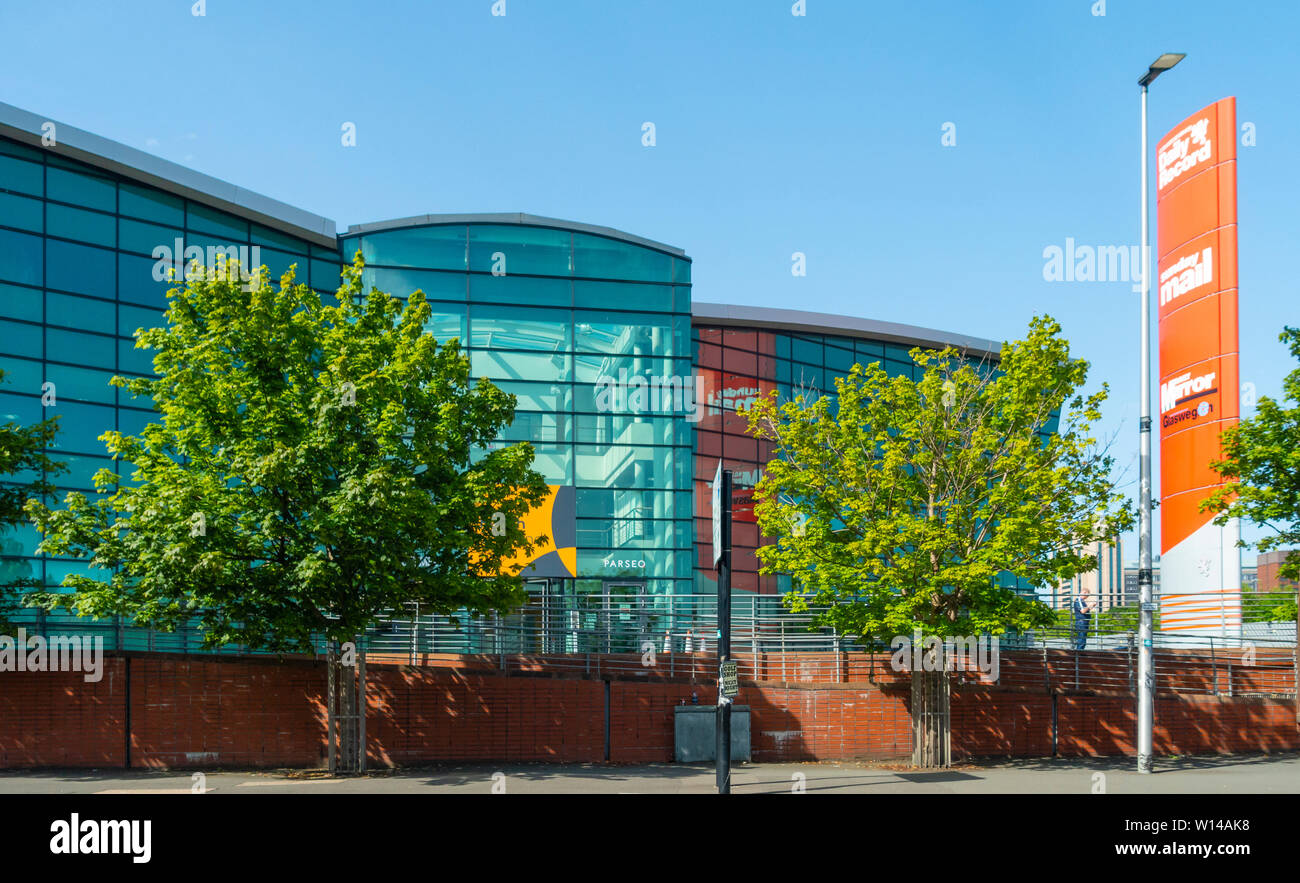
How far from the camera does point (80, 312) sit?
29250 millimetres

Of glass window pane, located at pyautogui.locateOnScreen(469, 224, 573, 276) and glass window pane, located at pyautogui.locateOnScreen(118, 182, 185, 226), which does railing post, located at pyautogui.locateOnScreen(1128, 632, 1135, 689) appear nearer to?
glass window pane, located at pyautogui.locateOnScreen(469, 224, 573, 276)

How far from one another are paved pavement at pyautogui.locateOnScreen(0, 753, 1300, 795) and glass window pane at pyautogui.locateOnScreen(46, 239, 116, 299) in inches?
573

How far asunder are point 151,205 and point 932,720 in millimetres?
23782

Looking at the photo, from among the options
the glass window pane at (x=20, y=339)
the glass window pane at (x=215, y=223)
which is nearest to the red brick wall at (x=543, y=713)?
the glass window pane at (x=20, y=339)

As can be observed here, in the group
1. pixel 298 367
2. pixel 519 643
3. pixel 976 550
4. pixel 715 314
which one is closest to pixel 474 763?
pixel 519 643

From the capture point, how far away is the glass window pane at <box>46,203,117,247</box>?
95.6ft

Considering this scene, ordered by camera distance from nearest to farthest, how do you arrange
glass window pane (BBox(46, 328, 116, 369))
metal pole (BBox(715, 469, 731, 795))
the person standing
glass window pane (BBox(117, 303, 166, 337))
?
metal pole (BBox(715, 469, 731, 795))
the person standing
glass window pane (BBox(46, 328, 116, 369))
glass window pane (BBox(117, 303, 166, 337))

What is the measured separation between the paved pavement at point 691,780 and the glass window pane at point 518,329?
48.1 feet

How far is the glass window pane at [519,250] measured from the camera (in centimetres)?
3281

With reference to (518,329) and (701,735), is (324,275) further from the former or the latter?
(701,735)

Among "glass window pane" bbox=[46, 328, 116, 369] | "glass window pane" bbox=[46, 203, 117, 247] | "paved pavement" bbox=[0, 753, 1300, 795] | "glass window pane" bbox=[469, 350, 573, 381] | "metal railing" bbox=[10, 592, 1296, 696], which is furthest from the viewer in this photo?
"glass window pane" bbox=[469, 350, 573, 381]

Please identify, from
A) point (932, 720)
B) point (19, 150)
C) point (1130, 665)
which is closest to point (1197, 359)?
point (1130, 665)

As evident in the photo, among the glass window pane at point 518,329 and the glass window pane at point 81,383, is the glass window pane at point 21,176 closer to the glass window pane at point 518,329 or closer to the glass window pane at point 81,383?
the glass window pane at point 81,383

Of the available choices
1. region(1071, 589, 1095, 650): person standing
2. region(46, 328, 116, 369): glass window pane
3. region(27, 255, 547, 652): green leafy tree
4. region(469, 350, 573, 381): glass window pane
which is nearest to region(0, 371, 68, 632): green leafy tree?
region(27, 255, 547, 652): green leafy tree
